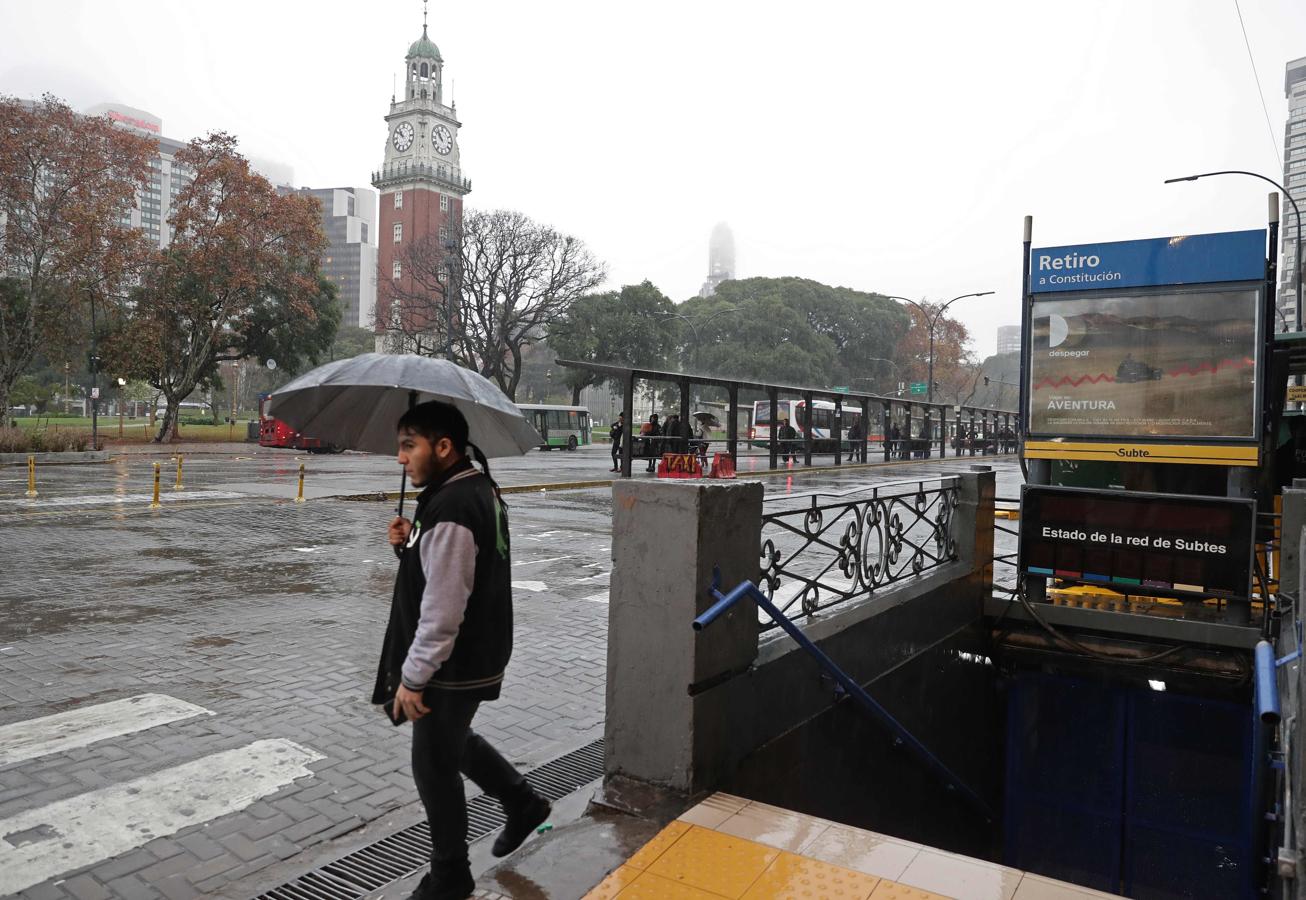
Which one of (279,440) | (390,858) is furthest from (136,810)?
(279,440)

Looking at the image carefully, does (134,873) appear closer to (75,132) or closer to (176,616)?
(176,616)

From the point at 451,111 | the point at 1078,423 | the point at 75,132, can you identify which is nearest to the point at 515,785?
the point at 1078,423

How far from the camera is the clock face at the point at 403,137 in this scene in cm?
8100

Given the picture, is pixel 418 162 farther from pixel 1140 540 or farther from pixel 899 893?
pixel 899 893

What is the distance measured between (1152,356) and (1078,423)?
86cm

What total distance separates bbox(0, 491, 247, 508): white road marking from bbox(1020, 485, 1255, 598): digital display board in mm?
14691

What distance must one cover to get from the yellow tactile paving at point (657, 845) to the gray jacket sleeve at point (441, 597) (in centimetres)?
114

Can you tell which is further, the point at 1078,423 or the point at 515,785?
the point at 1078,423

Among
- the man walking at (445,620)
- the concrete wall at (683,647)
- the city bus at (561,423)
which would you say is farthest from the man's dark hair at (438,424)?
the city bus at (561,423)

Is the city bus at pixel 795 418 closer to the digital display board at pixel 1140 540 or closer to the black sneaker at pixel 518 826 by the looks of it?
the digital display board at pixel 1140 540

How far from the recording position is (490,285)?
48.8 metres

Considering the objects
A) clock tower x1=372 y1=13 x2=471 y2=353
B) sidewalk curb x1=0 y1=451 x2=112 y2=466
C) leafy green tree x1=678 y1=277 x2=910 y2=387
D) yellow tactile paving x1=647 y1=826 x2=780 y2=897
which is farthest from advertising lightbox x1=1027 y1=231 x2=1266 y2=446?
clock tower x1=372 y1=13 x2=471 y2=353

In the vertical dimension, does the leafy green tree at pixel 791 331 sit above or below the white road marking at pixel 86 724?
above

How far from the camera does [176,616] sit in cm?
763
